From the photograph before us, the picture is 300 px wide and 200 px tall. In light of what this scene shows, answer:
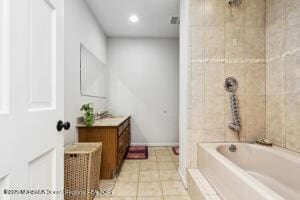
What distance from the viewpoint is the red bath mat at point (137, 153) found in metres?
3.72

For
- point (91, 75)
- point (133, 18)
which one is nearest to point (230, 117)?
point (91, 75)

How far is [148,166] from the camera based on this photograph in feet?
10.5

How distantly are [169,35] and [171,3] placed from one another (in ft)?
4.73

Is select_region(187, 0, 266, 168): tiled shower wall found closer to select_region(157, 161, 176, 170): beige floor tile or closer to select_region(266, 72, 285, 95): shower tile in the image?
select_region(266, 72, 285, 95): shower tile

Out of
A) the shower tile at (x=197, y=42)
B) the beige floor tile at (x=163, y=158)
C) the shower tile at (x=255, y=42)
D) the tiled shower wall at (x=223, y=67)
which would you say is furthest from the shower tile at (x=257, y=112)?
the beige floor tile at (x=163, y=158)

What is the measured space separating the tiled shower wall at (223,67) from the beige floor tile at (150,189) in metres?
0.50

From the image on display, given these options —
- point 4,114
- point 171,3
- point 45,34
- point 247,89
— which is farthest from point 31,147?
point 171,3

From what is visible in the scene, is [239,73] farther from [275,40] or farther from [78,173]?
[78,173]

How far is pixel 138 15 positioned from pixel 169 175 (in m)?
2.71

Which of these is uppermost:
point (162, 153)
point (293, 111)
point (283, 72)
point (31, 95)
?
point (283, 72)

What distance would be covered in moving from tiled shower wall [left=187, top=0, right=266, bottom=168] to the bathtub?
0.22 meters

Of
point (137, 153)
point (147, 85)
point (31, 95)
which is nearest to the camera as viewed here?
point (31, 95)

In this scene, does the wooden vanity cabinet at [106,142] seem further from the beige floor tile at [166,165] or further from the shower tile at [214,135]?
the shower tile at [214,135]

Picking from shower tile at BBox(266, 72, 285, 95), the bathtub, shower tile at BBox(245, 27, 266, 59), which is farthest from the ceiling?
the bathtub
